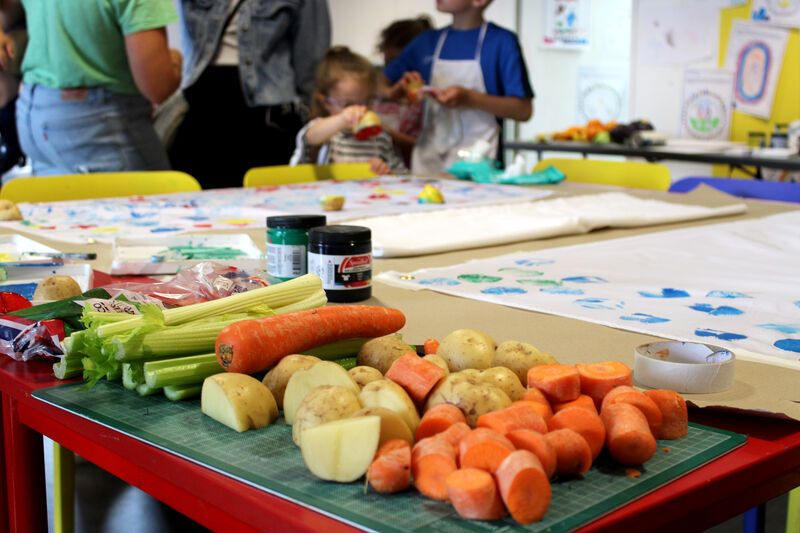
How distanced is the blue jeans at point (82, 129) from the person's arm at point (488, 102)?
3.73ft

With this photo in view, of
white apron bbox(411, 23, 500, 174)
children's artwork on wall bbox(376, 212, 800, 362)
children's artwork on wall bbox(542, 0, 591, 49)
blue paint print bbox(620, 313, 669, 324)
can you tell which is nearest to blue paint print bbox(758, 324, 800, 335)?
children's artwork on wall bbox(376, 212, 800, 362)

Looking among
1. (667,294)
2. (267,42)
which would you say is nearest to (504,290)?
(667,294)

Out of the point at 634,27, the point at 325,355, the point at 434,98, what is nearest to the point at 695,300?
the point at 325,355

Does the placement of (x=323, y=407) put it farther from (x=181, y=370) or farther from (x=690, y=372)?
(x=690, y=372)

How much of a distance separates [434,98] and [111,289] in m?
2.57

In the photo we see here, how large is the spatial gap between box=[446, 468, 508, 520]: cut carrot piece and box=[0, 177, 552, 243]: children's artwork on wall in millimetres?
1282

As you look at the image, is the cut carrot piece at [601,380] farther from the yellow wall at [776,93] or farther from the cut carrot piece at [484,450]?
the yellow wall at [776,93]

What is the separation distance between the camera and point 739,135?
16.8 ft

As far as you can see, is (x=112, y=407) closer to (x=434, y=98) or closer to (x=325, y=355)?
(x=325, y=355)

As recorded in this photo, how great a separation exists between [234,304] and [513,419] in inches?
14.4

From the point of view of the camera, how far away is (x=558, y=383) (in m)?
0.66

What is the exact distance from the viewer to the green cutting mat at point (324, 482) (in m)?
0.53

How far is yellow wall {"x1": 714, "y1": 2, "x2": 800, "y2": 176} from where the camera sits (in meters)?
4.81

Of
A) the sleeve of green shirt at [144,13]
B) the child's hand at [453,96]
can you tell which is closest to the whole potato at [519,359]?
the sleeve of green shirt at [144,13]
